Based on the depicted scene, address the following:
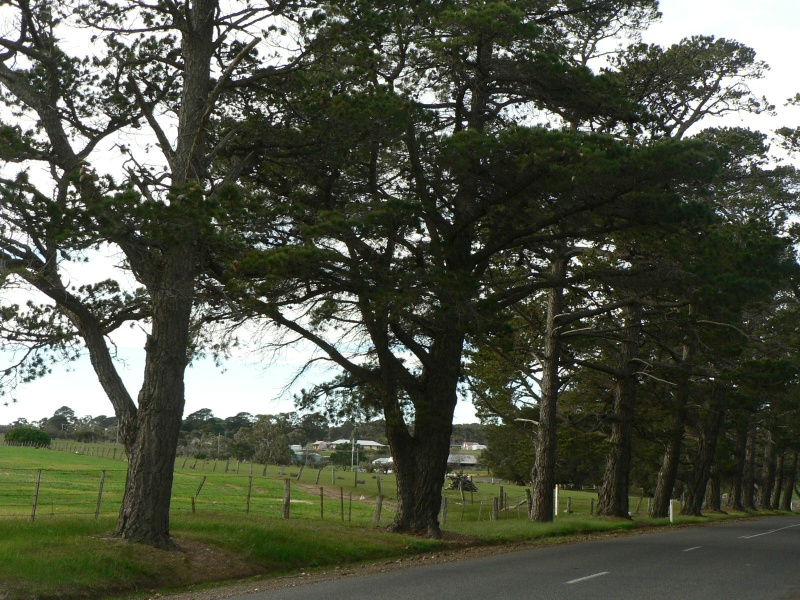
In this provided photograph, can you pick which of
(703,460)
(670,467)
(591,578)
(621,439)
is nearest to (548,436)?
(621,439)

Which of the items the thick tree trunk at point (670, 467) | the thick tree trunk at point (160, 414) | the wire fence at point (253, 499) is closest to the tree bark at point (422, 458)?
the wire fence at point (253, 499)

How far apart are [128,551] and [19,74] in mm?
8349

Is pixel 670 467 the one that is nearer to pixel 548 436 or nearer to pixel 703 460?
pixel 703 460

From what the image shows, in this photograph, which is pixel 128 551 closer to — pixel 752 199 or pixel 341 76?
pixel 341 76

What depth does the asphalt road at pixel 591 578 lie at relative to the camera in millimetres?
11352

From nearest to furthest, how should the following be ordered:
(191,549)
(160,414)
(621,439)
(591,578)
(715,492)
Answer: (591,578), (191,549), (160,414), (621,439), (715,492)

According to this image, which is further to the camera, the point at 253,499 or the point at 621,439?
the point at 253,499

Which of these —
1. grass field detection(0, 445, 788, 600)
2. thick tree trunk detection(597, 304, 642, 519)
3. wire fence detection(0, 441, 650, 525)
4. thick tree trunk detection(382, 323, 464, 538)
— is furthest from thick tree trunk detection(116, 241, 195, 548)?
thick tree trunk detection(597, 304, 642, 519)

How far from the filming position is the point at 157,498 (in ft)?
46.2

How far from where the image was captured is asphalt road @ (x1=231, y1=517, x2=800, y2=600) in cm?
1135

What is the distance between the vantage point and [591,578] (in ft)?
43.5

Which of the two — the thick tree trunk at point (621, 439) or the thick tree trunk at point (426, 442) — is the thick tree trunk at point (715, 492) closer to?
the thick tree trunk at point (621, 439)

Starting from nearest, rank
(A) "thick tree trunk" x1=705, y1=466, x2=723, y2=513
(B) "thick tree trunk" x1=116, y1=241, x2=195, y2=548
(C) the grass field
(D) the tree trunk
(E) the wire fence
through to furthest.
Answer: (C) the grass field
(B) "thick tree trunk" x1=116, y1=241, x2=195, y2=548
(D) the tree trunk
(E) the wire fence
(A) "thick tree trunk" x1=705, y1=466, x2=723, y2=513

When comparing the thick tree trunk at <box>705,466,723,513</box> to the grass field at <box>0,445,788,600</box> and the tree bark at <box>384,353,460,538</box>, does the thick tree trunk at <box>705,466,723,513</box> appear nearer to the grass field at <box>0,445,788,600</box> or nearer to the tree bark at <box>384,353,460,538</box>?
the grass field at <box>0,445,788,600</box>
